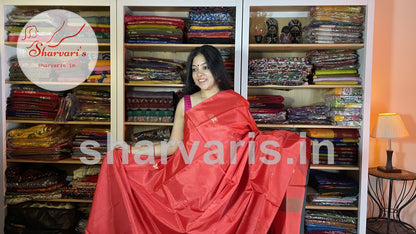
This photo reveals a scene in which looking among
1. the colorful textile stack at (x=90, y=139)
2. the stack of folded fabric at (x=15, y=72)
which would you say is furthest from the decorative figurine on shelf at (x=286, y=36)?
the stack of folded fabric at (x=15, y=72)

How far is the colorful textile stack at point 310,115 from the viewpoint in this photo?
2857mm

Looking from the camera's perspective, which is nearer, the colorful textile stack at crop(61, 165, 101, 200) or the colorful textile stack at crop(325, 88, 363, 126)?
the colorful textile stack at crop(325, 88, 363, 126)

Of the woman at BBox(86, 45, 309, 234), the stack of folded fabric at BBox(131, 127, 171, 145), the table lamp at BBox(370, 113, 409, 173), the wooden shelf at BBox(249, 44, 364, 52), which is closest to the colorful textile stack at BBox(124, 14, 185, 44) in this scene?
the wooden shelf at BBox(249, 44, 364, 52)

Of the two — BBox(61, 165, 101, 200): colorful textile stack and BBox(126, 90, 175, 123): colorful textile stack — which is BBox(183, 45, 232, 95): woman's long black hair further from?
BBox(61, 165, 101, 200): colorful textile stack

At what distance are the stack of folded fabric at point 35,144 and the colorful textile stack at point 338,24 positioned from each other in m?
2.37

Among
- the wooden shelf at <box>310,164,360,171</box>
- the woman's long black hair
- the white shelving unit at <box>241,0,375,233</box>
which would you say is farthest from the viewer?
the wooden shelf at <box>310,164,360,171</box>

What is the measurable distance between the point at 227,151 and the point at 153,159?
49 cm

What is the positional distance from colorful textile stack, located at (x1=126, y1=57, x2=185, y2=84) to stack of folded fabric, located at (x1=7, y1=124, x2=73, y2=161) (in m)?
0.84

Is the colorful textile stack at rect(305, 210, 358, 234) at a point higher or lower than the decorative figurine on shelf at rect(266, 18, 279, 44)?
lower

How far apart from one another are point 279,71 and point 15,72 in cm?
226

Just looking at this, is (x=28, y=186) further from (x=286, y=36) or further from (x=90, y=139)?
(x=286, y=36)

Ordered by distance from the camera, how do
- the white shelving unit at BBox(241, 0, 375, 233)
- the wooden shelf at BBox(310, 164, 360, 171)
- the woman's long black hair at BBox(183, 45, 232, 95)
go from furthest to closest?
the wooden shelf at BBox(310, 164, 360, 171) → the white shelving unit at BBox(241, 0, 375, 233) → the woman's long black hair at BBox(183, 45, 232, 95)

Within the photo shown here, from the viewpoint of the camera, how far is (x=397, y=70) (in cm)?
310

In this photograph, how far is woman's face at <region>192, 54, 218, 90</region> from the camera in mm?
2268
